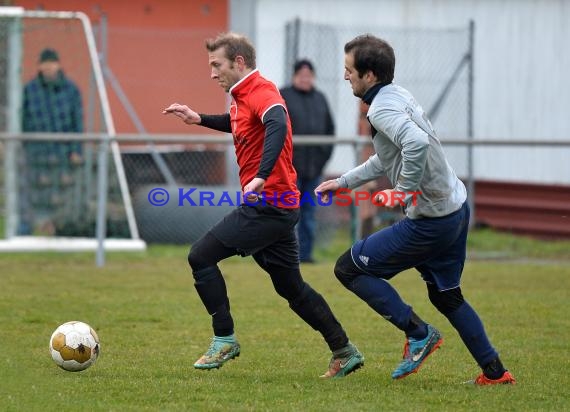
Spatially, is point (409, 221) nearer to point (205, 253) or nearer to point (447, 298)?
point (447, 298)

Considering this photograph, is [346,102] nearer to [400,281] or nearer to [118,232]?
[118,232]

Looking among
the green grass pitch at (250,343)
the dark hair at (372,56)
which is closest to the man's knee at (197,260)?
the green grass pitch at (250,343)

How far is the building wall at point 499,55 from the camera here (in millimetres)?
16469

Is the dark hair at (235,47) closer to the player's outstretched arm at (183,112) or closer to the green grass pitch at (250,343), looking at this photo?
the player's outstretched arm at (183,112)

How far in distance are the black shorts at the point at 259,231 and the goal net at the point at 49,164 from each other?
6.66 m

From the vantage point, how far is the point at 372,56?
20.1 ft

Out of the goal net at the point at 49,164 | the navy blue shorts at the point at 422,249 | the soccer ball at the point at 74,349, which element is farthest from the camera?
the goal net at the point at 49,164

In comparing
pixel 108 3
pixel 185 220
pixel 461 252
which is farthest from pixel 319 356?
pixel 108 3

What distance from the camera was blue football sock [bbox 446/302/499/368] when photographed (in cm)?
635

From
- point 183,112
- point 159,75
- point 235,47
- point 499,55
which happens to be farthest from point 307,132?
point 235,47

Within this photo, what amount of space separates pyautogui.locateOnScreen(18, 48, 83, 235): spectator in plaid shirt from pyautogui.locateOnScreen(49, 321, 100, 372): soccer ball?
7049mm

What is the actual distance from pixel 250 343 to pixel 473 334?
2.10 meters

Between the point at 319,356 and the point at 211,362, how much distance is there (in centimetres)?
105

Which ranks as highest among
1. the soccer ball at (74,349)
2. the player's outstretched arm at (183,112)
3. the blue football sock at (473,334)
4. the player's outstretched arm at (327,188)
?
the player's outstretched arm at (183,112)
